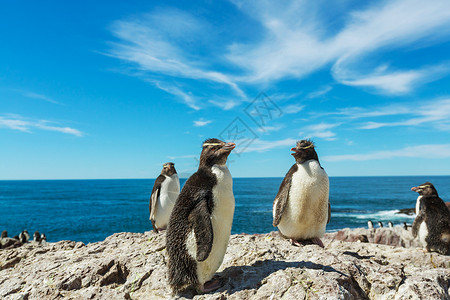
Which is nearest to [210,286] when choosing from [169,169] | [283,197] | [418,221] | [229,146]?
[229,146]

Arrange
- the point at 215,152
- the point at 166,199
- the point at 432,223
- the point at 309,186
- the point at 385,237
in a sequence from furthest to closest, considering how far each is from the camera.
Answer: the point at 385,237 → the point at 166,199 → the point at 432,223 → the point at 309,186 → the point at 215,152

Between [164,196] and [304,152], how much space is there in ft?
16.7

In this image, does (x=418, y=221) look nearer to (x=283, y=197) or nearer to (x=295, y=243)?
(x=295, y=243)

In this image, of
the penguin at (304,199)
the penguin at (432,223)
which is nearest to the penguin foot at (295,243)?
the penguin at (304,199)

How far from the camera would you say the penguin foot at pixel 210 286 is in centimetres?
463

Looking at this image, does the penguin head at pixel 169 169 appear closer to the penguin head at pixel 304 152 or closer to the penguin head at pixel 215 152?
the penguin head at pixel 304 152

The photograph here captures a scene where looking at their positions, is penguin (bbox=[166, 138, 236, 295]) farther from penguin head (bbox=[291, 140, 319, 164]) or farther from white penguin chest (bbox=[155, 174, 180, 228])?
white penguin chest (bbox=[155, 174, 180, 228])

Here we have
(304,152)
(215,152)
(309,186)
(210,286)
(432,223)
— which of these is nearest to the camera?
(210,286)

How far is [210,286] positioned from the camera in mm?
4691

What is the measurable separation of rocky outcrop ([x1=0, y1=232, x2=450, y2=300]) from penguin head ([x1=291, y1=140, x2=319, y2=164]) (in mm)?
1878

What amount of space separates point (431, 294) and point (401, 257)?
11.3ft

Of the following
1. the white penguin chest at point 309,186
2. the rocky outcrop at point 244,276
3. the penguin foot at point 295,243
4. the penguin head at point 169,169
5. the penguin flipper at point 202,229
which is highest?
the penguin head at point 169,169

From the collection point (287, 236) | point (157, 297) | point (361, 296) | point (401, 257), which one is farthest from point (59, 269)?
point (401, 257)

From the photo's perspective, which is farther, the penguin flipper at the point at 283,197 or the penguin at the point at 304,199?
the penguin flipper at the point at 283,197
